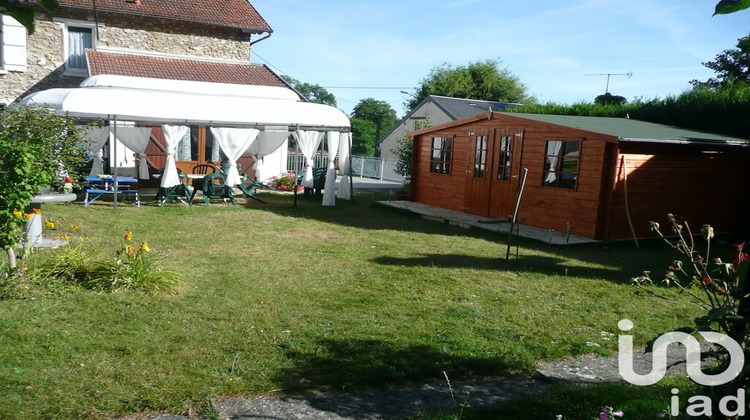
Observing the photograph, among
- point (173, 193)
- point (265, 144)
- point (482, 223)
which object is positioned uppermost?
point (265, 144)

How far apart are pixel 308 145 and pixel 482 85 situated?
30.4 meters

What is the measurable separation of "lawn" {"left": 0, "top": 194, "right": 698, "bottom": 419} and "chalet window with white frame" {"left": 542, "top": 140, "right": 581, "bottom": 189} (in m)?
1.84

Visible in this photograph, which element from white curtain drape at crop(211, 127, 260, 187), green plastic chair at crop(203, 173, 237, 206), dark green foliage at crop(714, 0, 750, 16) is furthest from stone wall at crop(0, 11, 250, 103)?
dark green foliage at crop(714, 0, 750, 16)

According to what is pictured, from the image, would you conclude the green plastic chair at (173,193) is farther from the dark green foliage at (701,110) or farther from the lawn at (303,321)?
the dark green foliage at (701,110)

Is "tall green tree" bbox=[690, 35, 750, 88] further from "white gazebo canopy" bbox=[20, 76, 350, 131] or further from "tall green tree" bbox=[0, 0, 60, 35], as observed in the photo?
"tall green tree" bbox=[0, 0, 60, 35]

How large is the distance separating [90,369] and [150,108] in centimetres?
1189

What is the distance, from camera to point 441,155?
49.0ft

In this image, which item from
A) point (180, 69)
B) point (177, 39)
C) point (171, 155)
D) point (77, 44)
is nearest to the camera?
point (171, 155)

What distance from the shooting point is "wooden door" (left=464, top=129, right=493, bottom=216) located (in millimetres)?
13289

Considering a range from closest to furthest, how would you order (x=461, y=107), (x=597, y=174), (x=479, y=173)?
(x=597, y=174)
(x=479, y=173)
(x=461, y=107)

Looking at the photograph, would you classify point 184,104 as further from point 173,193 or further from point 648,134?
point 648,134

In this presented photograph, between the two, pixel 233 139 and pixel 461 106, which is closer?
pixel 233 139

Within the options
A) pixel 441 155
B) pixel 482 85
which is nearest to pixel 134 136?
pixel 441 155

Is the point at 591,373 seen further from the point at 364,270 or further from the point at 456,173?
the point at 456,173
